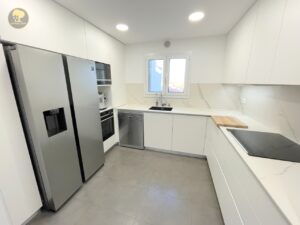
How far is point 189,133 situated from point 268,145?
1.43 meters

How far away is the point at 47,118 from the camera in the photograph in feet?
4.73

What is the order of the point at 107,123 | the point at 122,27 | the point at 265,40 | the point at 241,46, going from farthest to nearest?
the point at 107,123 < the point at 122,27 < the point at 241,46 < the point at 265,40

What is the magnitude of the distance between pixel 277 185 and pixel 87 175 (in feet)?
6.98

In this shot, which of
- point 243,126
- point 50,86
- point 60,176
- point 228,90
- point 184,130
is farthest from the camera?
point 228,90

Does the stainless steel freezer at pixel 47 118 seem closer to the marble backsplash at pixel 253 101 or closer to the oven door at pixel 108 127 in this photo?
Result: the oven door at pixel 108 127

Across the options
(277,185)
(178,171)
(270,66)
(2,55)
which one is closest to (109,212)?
(178,171)

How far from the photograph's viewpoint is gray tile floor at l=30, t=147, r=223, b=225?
151cm

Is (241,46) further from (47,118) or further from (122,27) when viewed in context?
(47,118)

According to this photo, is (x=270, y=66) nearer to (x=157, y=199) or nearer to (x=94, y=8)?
(x=157, y=199)

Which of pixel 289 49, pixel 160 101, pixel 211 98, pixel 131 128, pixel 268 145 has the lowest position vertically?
pixel 131 128

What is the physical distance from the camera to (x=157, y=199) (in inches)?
69.8

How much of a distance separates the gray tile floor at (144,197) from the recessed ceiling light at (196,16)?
7.79 ft

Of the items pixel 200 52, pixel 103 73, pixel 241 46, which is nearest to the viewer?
pixel 241 46

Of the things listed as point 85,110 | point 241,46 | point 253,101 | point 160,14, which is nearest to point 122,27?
point 160,14
